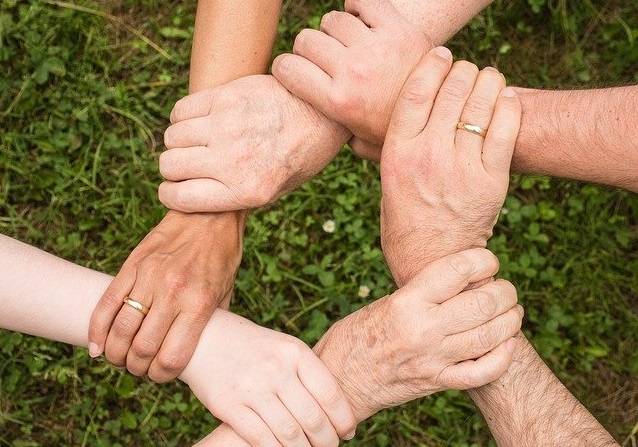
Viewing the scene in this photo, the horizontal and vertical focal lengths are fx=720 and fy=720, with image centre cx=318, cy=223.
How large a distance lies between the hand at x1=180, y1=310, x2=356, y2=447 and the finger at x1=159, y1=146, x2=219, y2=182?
0.55 meters

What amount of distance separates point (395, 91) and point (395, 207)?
414mm

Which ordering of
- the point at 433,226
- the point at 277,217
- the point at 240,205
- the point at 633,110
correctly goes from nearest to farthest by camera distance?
1. the point at 633,110
2. the point at 433,226
3. the point at 240,205
4. the point at 277,217

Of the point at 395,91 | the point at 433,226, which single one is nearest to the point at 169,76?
the point at 395,91

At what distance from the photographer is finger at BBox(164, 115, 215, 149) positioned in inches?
103

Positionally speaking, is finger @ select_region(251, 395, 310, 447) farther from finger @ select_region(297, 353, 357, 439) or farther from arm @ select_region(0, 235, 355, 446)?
finger @ select_region(297, 353, 357, 439)

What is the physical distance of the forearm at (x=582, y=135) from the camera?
7.54 feet

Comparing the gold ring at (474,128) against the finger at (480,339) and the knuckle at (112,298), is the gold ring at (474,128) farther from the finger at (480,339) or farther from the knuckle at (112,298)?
the knuckle at (112,298)

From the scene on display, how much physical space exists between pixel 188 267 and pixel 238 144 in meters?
0.48

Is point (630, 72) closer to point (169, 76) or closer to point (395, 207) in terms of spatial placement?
point (395, 207)

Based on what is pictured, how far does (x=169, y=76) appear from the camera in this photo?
3857 millimetres

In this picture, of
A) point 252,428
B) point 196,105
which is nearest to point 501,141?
point 196,105

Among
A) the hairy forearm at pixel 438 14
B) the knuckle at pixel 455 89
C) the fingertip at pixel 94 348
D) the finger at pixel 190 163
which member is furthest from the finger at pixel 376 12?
the fingertip at pixel 94 348

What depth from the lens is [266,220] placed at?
3.65m

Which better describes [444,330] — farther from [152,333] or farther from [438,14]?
[438,14]
